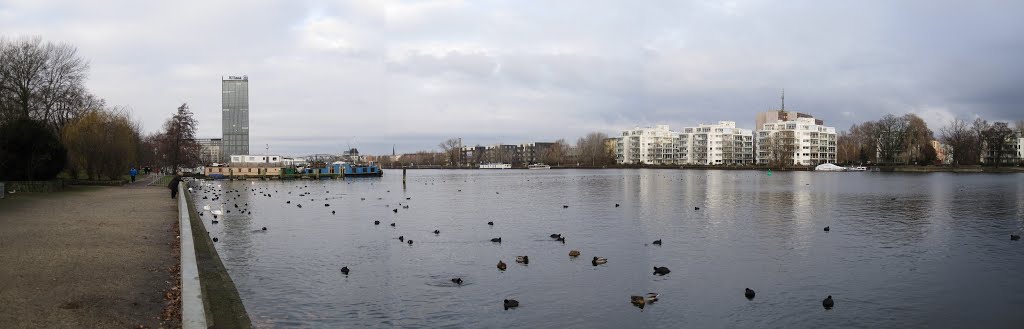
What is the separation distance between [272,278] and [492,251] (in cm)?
648

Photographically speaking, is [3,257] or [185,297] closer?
[185,297]

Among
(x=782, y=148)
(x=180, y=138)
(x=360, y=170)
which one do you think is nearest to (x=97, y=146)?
(x=180, y=138)

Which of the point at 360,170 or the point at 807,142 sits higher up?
the point at 807,142

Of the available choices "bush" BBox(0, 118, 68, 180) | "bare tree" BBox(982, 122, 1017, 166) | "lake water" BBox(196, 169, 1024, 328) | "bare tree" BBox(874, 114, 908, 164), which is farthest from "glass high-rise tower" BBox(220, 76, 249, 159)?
"bare tree" BBox(982, 122, 1017, 166)

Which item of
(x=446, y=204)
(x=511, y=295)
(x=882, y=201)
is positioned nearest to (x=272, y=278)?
(x=511, y=295)

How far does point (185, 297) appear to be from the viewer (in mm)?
8680

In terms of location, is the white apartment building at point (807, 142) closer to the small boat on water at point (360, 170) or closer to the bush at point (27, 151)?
the small boat on water at point (360, 170)

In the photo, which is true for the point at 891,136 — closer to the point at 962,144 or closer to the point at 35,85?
the point at 962,144

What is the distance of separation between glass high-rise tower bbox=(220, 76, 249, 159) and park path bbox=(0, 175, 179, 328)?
114m

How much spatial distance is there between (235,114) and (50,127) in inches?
3655

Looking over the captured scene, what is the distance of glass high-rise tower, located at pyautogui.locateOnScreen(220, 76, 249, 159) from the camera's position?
426 ft

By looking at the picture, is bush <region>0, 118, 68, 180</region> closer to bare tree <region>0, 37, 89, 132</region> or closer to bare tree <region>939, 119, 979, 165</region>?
bare tree <region>0, 37, 89, 132</region>

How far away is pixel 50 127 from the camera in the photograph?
43750 mm

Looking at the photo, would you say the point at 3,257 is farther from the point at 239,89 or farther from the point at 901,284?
the point at 239,89
